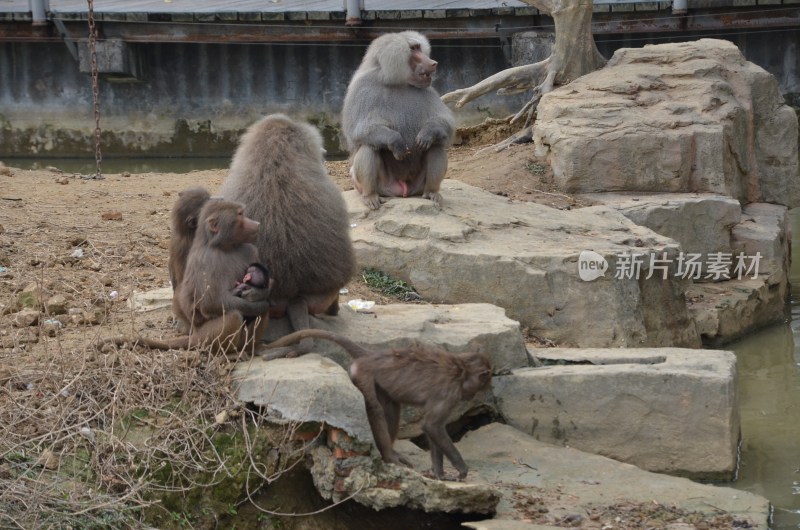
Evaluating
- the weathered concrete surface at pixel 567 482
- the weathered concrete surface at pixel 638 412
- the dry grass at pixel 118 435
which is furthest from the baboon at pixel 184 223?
the weathered concrete surface at pixel 638 412

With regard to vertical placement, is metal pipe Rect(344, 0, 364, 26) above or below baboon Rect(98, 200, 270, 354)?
above

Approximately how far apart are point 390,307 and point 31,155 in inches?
477

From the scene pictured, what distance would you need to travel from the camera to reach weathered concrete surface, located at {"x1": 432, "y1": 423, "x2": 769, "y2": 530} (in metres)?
5.60

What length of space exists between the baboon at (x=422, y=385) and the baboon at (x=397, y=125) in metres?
3.48

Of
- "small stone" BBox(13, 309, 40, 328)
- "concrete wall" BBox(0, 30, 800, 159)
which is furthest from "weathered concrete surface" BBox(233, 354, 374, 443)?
"concrete wall" BBox(0, 30, 800, 159)

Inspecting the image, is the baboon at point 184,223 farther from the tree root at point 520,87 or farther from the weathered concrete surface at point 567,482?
the tree root at point 520,87

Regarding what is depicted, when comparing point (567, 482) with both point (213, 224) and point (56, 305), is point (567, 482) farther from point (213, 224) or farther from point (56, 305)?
point (56, 305)

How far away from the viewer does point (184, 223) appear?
19.2ft

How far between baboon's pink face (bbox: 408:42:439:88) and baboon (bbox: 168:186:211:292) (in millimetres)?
3606

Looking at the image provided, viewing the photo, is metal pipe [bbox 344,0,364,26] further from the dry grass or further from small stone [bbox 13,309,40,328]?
the dry grass

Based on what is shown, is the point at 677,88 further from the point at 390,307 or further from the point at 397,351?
the point at 397,351

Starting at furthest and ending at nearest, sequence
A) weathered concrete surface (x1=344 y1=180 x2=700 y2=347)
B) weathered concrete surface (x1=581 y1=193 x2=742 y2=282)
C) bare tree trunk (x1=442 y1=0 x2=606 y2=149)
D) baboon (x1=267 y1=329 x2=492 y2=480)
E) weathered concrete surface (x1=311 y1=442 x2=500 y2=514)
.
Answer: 1. bare tree trunk (x1=442 y1=0 x2=606 y2=149)
2. weathered concrete surface (x1=581 y1=193 x2=742 y2=282)
3. weathered concrete surface (x1=344 y1=180 x2=700 y2=347)
4. baboon (x1=267 y1=329 x2=492 y2=480)
5. weathered concrete surface (x1=311 y1=442 x2=500 y2=514)

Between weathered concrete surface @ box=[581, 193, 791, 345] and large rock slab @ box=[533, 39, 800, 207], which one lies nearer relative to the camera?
weathered concrete surface @ box=[581, 193, 791, 345]

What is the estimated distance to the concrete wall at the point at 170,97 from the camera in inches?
691
